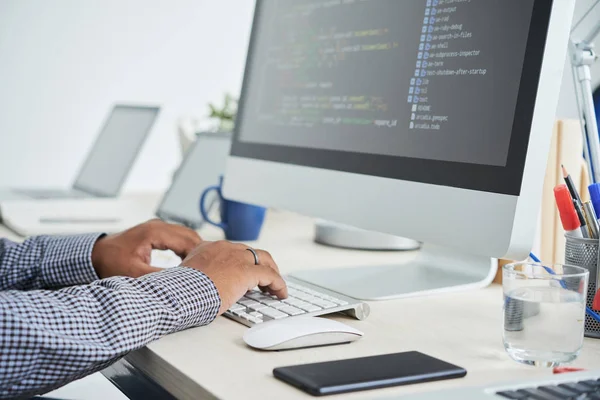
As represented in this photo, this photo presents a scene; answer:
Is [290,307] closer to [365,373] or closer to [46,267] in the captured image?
[365,373]

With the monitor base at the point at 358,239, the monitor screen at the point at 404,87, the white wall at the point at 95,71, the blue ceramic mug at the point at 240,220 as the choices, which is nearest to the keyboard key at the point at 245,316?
the monitor screen at the point at 404,87

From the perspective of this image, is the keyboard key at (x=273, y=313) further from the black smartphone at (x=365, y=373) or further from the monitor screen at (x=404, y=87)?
the monitor screen at (x=404, y=87)

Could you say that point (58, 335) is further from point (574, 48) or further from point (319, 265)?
point (574, 48)

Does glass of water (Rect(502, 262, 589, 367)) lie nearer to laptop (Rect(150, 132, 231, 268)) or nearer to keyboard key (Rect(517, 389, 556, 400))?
keyboard key (Rect(517, 389, 556, 400))

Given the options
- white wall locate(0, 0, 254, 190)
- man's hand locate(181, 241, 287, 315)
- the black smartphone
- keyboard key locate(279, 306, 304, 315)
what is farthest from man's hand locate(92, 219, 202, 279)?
white wall locate(0, 0, 254, 190)

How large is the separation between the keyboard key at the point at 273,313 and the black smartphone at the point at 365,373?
0.46 feet

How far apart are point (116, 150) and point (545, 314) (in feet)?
6.11

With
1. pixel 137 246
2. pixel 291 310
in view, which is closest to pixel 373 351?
pixel 291 310

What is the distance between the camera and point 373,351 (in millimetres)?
673

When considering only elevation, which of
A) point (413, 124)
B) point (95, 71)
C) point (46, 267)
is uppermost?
point (95, 71)

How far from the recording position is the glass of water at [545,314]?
Answer: 63cm

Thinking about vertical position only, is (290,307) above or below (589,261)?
below

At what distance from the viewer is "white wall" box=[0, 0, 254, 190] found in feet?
12.7

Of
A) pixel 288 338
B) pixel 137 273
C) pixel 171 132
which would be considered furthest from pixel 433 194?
pixel 171 132
